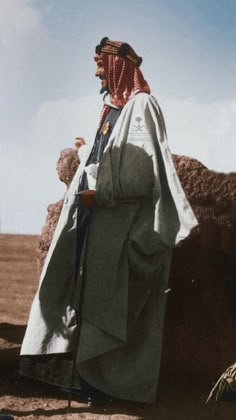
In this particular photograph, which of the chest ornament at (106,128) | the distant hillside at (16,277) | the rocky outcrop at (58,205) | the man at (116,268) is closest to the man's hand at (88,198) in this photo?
the man at (116,268)

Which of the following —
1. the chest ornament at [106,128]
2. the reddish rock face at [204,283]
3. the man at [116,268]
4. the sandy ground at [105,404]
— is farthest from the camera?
the reddish rock face at [204,283]

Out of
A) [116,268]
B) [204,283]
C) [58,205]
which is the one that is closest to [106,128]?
[58,205]

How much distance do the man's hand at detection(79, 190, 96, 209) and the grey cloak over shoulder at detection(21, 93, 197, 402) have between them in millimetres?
47

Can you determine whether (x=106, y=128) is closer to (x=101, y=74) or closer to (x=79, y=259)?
(x=101, y=74)

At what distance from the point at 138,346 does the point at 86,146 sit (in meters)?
1.41

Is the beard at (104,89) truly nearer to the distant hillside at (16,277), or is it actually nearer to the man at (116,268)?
the man at (116,268)

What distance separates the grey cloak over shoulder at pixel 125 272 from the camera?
4.46 m

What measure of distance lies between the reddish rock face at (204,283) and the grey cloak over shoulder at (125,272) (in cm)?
54

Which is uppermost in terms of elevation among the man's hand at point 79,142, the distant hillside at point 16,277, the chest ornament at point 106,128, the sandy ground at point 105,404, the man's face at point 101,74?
the man's face at point 101,74

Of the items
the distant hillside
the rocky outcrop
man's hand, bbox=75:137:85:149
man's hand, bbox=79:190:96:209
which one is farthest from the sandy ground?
the distant hillside

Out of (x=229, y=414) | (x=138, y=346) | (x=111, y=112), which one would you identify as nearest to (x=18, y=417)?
(x=138, y=346)

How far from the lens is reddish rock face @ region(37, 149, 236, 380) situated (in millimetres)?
5055

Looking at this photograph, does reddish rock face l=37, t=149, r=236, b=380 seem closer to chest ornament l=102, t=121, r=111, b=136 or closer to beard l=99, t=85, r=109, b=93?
chest ornament l=102, t=121, r=111, b=136

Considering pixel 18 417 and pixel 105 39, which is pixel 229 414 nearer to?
pixel 18 417
